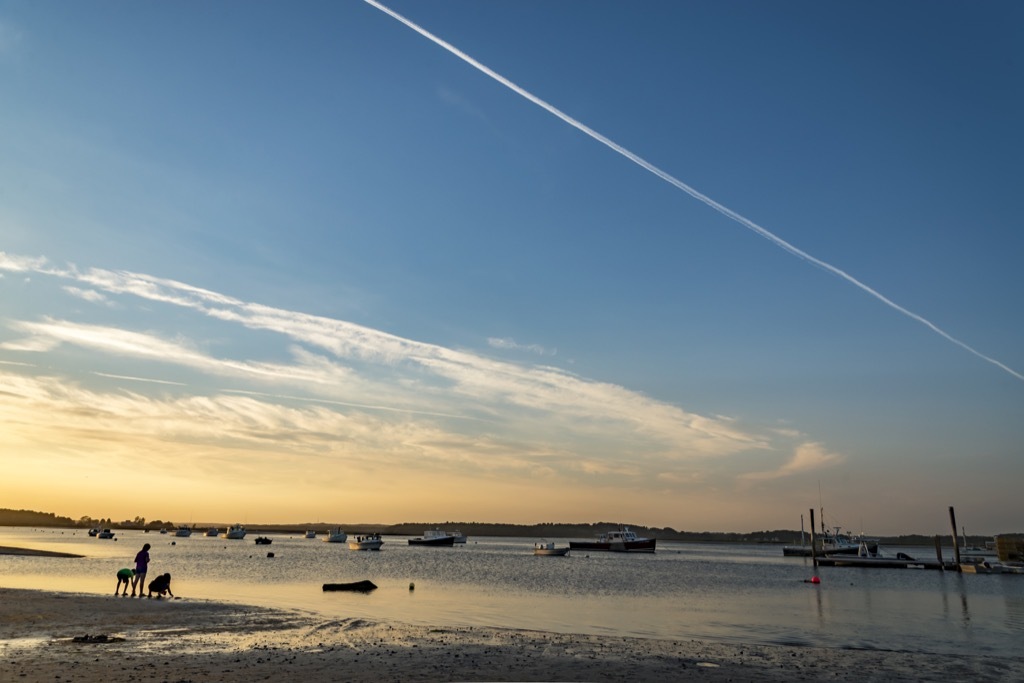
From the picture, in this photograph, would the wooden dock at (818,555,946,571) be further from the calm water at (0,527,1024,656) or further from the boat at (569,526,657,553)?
the boat at (569,526,657,553)

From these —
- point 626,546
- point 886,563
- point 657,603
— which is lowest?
point 657,603

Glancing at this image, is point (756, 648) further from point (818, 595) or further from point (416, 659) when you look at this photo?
point (818, 595)

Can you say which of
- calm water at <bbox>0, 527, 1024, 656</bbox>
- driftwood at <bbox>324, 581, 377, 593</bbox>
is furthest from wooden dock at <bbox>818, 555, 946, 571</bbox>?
driftwood at <bbox>324, 581, 377, 593</bbox>

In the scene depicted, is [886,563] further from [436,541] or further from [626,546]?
[436,541]

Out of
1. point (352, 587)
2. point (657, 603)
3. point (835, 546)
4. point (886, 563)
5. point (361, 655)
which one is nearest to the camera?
point (361, 655)

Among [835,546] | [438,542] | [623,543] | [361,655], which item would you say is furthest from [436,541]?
[361,655]

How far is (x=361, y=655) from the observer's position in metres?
21.9

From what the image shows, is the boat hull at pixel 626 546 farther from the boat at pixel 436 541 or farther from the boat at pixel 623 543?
the boat at pixel 436 541

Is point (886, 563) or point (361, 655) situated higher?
point (886, 563)

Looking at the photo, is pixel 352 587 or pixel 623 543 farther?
Answer: pixel 623 543

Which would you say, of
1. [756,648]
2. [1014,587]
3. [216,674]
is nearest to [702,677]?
[756,648]

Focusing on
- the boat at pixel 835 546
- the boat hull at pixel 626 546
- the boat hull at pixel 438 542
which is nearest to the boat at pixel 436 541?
the boat hull at pixel 438 542

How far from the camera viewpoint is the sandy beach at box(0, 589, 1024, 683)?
1834cm

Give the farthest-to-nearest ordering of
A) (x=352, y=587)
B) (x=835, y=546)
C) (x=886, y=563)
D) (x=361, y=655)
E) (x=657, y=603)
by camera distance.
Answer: (x=835, y=546) < (x=886, y=563) < (x=352, y=587) < (x=657, y=603) < (x=361, y=655)
